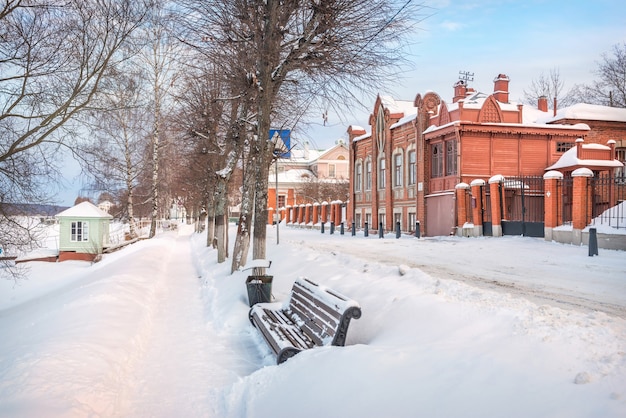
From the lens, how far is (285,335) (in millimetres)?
6418

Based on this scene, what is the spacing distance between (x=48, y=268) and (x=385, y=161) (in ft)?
67.2

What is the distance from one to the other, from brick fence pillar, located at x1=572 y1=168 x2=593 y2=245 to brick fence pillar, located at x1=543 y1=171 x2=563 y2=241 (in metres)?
1.00

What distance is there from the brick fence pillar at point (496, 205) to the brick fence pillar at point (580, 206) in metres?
4.58

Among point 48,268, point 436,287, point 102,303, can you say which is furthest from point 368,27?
point 48,268

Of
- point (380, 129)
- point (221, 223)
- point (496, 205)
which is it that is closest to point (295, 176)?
point (380, 129)

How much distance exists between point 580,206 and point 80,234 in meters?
25.1

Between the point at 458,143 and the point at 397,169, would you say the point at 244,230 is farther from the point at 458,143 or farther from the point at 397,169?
the point at 397,169

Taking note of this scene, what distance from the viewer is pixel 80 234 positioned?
28922 mm

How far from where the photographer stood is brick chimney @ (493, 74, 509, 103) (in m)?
30.4

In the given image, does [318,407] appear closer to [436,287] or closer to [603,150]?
[436,287]

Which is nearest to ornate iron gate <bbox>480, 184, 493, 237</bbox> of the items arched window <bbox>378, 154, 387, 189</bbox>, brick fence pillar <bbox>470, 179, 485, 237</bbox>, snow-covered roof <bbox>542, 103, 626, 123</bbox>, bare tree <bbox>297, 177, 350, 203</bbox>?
brick fence pillar <bbox>470, 179, 485, 237</bbox>

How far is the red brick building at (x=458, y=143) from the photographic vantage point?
84.9ft

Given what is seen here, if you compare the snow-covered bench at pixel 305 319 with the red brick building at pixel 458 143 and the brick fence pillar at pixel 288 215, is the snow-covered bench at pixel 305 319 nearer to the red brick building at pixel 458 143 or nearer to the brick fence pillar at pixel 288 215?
the red brick building at pixel 458 143

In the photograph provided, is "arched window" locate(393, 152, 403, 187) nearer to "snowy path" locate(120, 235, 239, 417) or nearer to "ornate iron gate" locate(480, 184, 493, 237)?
"ornate iron gate" locate(480, 184, 493, 237)
